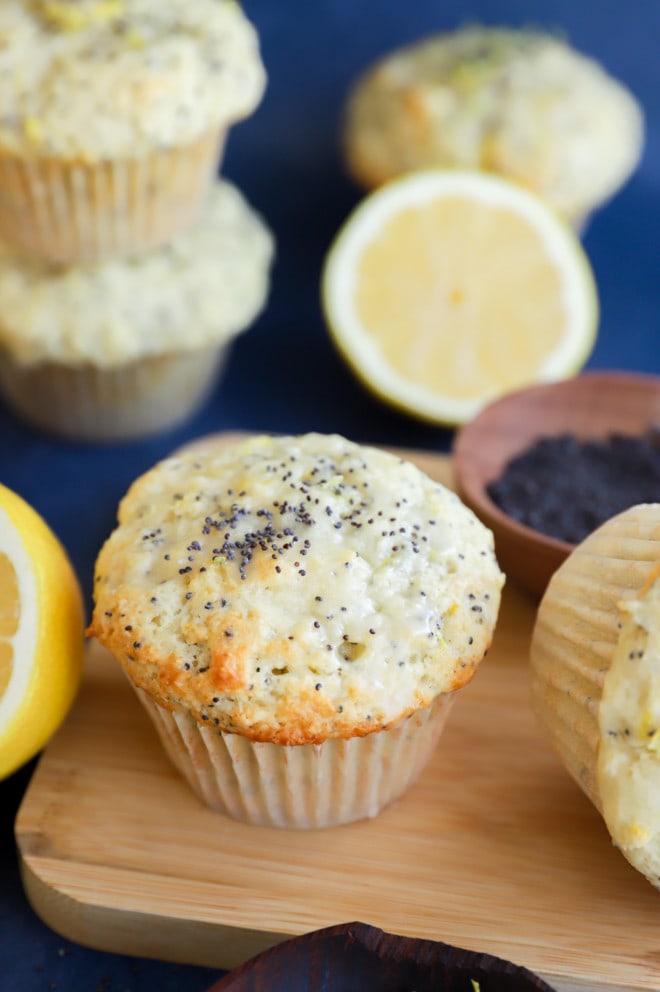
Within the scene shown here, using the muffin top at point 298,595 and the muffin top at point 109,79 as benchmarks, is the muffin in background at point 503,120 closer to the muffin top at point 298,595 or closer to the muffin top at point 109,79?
the muffin top at point 109,79

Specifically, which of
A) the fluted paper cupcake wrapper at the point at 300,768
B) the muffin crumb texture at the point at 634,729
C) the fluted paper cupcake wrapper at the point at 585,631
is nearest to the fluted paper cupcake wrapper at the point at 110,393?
the fluted paper cupcake wrapper at the point at 300,768

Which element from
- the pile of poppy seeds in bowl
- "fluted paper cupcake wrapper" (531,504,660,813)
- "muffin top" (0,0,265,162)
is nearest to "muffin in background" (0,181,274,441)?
"muffin top" (0,0,265,162)

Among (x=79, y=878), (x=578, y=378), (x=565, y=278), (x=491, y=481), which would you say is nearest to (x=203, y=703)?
(x=79, y=878)

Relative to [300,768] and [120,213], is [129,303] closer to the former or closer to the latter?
Result: [120,213]

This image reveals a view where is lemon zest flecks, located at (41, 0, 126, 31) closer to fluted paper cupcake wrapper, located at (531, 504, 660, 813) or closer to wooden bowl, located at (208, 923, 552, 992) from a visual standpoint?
fluted paper cupcake wrapper, located at (531, 504, 660, 813)

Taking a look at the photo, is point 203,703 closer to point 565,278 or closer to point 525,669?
point 525,669

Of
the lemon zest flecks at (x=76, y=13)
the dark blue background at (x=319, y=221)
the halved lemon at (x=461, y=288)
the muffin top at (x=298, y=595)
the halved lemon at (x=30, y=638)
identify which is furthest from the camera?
the dark blue background at (x=319, y=221)

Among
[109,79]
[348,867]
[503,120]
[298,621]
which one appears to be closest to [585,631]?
[298,621]
